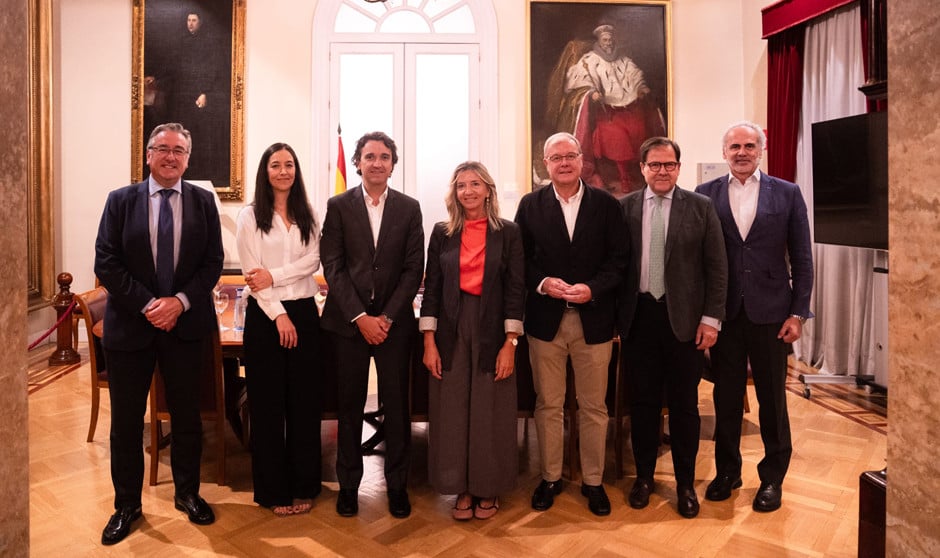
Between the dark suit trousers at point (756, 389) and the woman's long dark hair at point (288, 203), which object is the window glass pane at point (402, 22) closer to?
the woman's long dark hair at point (288, 203)

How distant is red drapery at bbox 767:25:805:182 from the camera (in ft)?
18.6

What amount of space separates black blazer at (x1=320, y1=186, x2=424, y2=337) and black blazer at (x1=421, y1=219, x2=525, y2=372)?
87mm

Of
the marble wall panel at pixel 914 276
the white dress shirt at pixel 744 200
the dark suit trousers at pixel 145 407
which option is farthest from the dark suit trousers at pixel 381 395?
the marble wall panel at pixel 914 276

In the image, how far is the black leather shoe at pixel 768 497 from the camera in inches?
111

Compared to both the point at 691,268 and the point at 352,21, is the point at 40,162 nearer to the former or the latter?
the point at 352,21

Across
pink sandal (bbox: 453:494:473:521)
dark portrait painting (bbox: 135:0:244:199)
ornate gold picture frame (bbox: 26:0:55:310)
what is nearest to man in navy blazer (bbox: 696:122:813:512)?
pink sandal (bbox: 453:494:473:521)

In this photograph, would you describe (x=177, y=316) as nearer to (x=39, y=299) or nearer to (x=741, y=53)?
(x=39, y=299)

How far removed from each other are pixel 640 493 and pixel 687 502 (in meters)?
0.20

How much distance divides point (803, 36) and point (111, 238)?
5.57 m

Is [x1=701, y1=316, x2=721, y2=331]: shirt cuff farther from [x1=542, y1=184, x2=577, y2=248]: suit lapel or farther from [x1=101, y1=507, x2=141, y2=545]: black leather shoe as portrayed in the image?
[x1=101, y1=507, x2=141, y2=545]: black leather shoe

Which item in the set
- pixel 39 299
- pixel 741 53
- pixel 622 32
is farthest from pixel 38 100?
pixel 741 53

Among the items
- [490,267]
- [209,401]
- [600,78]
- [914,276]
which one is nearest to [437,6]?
[600,78]

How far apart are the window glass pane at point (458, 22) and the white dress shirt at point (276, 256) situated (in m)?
4.52

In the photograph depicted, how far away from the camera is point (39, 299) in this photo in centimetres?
609
